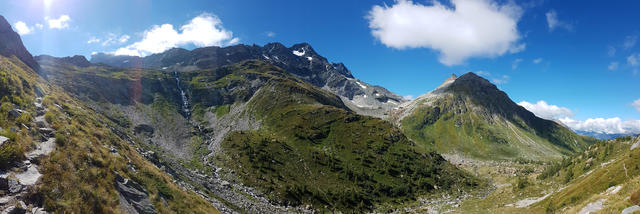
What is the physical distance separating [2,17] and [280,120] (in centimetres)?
12056

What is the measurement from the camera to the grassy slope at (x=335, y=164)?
71812 millimetres

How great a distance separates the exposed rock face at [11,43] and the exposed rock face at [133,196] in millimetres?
122277

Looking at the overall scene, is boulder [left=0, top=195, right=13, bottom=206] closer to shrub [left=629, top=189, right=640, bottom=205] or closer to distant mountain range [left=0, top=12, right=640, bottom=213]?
distant mountain range [left=0, top=12, right=640, bottom=213]

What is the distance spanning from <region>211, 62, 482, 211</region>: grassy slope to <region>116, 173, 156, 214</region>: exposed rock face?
48.5 meters

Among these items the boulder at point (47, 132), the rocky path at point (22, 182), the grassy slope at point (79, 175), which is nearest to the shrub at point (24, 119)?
the grassy slope at point (79, 175)

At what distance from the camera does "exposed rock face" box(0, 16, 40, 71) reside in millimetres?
92713

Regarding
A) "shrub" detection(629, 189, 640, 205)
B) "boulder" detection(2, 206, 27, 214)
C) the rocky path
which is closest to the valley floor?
"shrub" detection(629, 189, 640, 205)

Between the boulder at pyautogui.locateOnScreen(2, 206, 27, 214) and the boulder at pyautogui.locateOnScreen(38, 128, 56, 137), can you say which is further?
the boulder at pyautogui.locateOnScreen(38, 128, 56, 137)

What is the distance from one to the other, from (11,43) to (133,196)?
456ft

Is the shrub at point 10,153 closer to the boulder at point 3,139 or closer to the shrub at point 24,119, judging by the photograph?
the boulder at point 3,139

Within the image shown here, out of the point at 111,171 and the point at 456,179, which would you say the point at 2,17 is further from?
the point at 456,179

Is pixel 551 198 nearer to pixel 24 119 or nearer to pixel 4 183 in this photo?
pixel 4 183

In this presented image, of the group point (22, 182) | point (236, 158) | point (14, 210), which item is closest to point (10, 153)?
point (22, 182)

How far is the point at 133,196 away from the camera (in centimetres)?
1831
